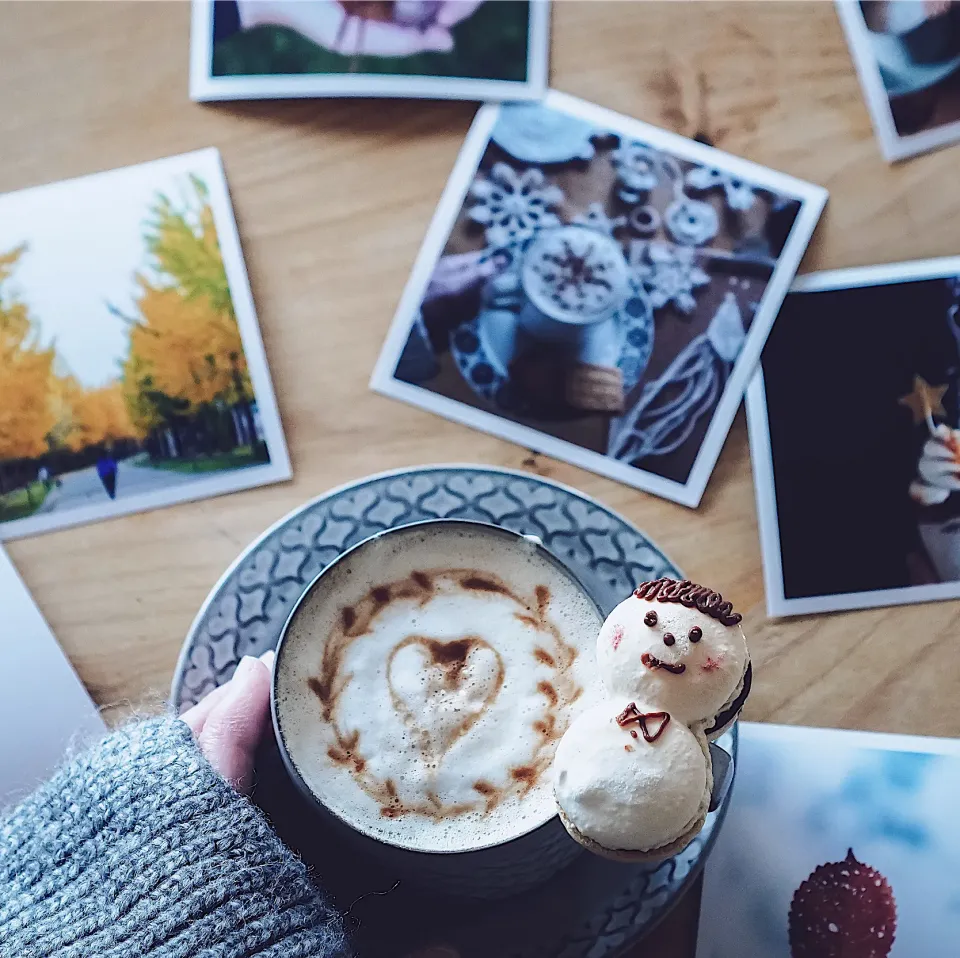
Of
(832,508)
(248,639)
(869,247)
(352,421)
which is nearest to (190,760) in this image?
(248,639)

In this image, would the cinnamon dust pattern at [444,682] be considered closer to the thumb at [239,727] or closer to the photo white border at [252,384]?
the thumb at [239,727]

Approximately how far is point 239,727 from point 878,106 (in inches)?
26.3

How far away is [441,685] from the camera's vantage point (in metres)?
0.57

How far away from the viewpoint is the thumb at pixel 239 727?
58 cm

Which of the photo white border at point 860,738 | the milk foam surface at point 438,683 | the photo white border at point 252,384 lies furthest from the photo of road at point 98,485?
the photo white border at point 860,738

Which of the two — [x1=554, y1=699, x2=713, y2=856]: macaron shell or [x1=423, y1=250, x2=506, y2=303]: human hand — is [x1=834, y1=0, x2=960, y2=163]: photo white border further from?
[x1=554, y1=699, x2=713, y2=856]: macaron shell

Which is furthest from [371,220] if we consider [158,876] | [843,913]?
[843,913]

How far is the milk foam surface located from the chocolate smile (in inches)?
7.1

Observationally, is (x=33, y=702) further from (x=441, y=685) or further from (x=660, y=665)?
(x=660, y=665)

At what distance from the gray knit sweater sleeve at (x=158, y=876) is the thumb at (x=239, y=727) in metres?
0.03

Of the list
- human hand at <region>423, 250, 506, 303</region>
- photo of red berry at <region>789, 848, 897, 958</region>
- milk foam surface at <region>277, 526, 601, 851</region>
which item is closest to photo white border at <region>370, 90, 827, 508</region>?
human hand at <region>423, 250, 506, 303</region>

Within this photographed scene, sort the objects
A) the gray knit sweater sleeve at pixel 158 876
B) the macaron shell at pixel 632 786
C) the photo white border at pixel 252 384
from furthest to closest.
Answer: the photo white border at pixel 252 384, the gray knit sweater sleeve at pixel 158 876, the macaron shell at pixel 632 786

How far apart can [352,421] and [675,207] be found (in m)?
0.30

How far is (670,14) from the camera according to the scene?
0.77 m
